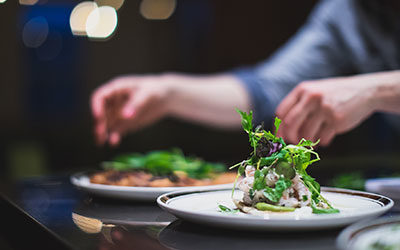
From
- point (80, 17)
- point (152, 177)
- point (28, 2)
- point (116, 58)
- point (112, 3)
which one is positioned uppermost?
point (28, 2)

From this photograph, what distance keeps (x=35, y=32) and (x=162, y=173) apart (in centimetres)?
604

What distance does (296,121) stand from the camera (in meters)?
1.49

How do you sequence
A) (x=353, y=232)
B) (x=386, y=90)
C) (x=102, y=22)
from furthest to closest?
(x=102, y=22)
(x=386, y=90)
(x=353, y=232)

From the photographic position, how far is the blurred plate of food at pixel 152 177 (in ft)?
4.40

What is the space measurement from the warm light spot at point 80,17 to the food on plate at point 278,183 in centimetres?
604

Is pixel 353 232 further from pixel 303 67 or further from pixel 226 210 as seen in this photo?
pixel 303 67

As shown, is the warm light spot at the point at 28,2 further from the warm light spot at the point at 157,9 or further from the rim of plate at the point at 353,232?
the rim of plate at the point at 353,232

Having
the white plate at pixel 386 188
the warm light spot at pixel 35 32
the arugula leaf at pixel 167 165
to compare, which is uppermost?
the warm light spot at pixel 35 32

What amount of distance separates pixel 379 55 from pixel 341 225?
6.33 feet

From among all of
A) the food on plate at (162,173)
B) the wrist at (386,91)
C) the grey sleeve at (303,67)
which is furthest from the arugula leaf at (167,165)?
the grey sleeve at (303,67)

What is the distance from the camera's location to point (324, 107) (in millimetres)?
1499

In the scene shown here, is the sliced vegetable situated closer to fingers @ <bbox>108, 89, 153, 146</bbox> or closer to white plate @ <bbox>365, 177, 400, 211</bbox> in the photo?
white plate @ <bbox>365, 177, 400, 211</bbox>

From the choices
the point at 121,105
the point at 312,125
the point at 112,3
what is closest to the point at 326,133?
the point at 312,125

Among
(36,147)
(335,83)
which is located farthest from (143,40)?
(335,83)
